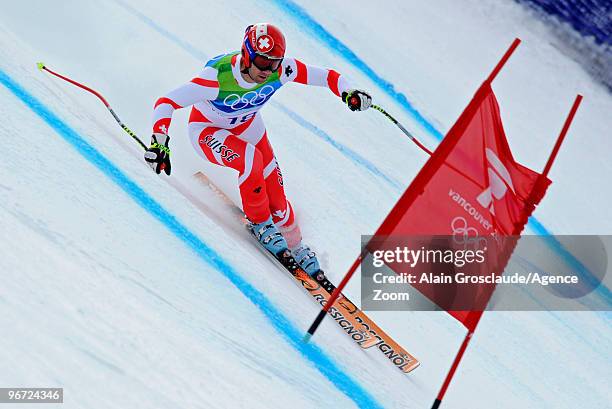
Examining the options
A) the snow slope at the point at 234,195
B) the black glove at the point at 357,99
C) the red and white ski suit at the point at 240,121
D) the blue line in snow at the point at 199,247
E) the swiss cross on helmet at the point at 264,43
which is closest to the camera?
the snow slope at the point at 234,195

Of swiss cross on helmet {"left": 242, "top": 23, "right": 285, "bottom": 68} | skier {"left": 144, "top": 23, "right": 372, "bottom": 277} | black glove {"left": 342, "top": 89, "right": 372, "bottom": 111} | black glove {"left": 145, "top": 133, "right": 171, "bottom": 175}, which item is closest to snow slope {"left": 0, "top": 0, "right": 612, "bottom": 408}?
skier {"left": 144, "top": 23, "right": 372, "bottom": 277}

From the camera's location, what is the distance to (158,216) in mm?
3350

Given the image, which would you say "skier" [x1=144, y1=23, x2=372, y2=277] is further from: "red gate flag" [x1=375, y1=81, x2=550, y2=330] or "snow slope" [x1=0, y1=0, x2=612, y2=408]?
"red gate flag" [x1=375, y1=81, x2=550, y2=330]

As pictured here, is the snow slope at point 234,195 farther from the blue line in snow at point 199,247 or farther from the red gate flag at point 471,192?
the red gate flag at point 471,192

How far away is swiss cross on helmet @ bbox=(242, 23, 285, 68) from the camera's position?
125 inches

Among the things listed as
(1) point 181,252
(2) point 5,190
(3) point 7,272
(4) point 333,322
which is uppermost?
(4) point 333,322

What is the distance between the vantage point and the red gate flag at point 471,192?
267 cm

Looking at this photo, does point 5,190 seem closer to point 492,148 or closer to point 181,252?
point 181,252

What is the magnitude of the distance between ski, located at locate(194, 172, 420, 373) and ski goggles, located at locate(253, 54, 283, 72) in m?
0.97

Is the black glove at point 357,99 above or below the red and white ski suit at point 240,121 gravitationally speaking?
above

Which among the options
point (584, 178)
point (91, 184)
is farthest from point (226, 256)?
point (584, 178)

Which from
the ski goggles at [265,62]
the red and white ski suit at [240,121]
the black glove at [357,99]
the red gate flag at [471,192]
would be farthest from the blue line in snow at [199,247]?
the black glove at [357,99]

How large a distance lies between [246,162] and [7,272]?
1249mm

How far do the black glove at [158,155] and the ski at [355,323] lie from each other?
2.75ft
